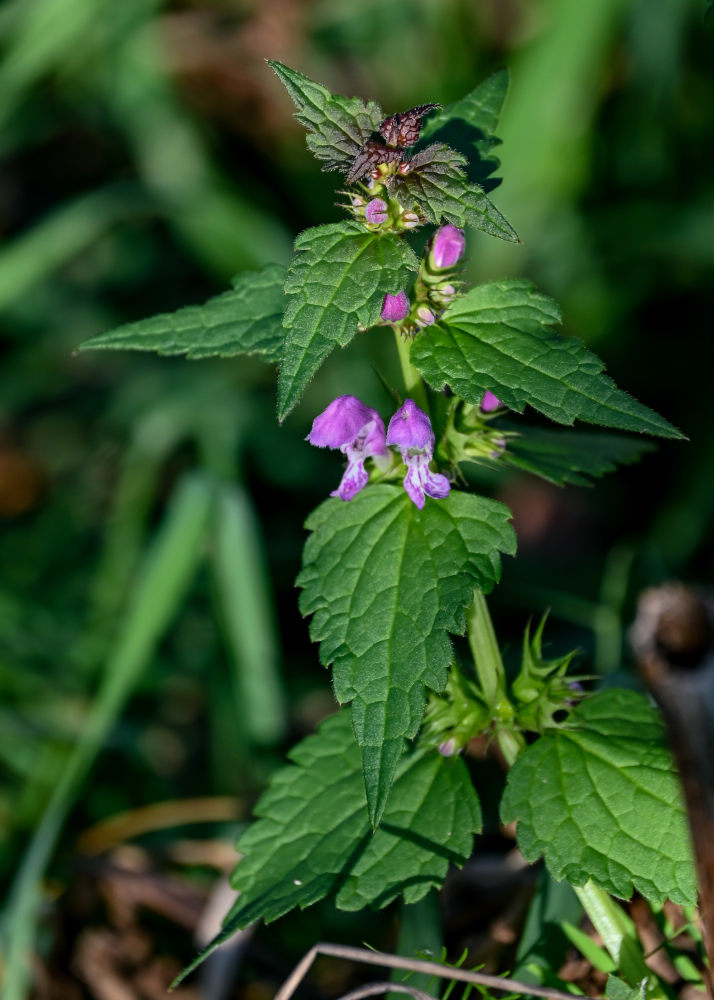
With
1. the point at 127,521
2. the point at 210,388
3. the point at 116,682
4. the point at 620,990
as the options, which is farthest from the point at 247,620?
the point at 620,990

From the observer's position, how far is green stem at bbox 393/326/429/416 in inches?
54.9

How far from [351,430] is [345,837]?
627 mm

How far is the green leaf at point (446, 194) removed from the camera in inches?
46.4

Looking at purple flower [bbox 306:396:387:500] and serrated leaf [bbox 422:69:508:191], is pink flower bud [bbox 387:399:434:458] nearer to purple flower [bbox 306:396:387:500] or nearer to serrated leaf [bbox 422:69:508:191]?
purple flower [bbox 306:396:387:500]

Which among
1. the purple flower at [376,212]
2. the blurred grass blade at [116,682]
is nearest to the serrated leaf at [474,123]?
the purple flower at [376,212]

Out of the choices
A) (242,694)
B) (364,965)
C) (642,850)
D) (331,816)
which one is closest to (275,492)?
(242,694)

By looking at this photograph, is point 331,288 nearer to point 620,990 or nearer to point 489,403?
point 489,403

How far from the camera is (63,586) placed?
10.3 feet

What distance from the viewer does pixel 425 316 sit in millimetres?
1361

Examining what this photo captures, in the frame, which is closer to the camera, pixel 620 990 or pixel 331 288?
pixel 331 288

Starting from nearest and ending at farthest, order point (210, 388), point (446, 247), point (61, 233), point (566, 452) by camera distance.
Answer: point (446, 247) < point (566, 452) < point (61, 233) < point (210, 388)

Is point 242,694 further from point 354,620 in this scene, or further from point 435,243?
point 435,243

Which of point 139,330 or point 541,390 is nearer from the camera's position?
point 541,390

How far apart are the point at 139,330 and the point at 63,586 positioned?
1.88m
